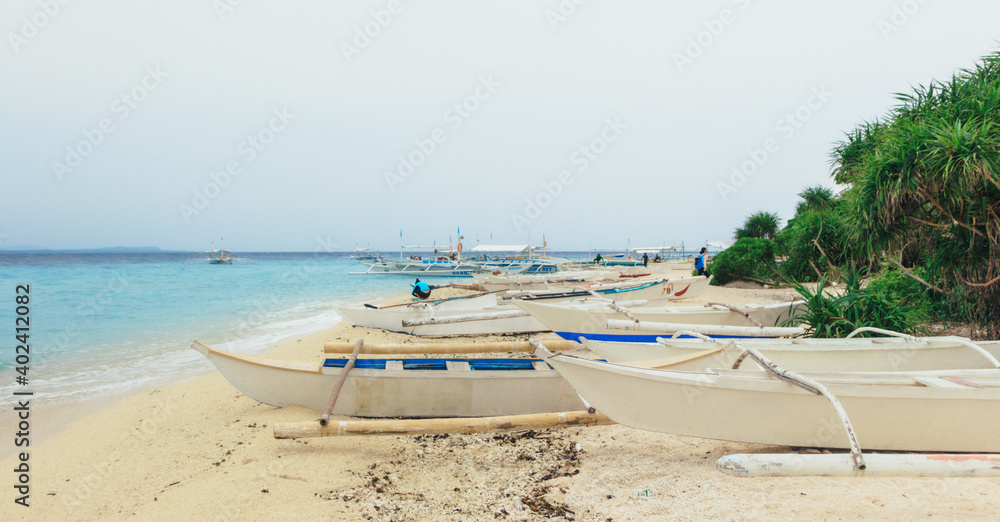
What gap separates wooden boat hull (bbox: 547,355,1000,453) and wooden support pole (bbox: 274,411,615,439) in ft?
2.32

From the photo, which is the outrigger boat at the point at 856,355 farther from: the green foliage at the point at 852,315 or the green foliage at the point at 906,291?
the green foliage at the point at 906,291

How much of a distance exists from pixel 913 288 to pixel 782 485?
29.0 ft

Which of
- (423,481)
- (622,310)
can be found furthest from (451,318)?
(423,481)

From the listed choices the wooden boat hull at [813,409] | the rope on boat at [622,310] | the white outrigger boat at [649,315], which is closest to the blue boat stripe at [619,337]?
the white outrigger boat at [649,315]

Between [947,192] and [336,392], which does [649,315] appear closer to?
[947,192]

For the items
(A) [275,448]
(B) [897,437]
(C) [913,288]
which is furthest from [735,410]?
(C) [913,288]

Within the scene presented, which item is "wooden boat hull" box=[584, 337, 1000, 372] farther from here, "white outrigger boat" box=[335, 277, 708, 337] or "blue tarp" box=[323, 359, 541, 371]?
"white outrigger boat" box=[335, 277, 708, 337]

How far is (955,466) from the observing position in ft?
9.35

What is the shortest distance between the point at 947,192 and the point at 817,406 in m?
4.92

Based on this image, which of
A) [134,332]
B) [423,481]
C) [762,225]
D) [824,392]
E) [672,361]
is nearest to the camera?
[824,392]

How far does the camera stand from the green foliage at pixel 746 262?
19.3 metres

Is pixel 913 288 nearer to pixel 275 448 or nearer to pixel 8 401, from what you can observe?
pixel 275 448

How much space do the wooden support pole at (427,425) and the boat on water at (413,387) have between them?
36.6 inches

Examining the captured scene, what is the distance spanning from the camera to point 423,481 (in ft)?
13.3
